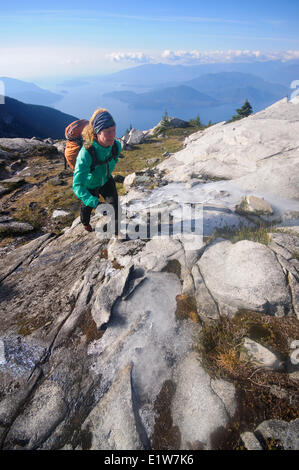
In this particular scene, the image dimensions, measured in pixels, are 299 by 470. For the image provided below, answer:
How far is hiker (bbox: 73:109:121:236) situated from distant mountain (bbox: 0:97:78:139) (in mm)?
161600

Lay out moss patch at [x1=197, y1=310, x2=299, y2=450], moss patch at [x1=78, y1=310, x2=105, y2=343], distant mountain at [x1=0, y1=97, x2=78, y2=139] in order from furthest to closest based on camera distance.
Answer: distant mountain at [x1=0, y1=97, x2=78, y2=139]
moss patch at [x1=78, y1=310, x2=105, y2=343]
moss patch at [x1=197, y1=310, x2=299, y2=450]

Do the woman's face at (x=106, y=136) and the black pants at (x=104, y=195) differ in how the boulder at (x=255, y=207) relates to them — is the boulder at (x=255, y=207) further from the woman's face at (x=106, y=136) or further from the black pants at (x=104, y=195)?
→ the woman's face at (x=106, y=136)

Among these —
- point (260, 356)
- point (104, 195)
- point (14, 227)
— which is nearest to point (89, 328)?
point (260, 356)

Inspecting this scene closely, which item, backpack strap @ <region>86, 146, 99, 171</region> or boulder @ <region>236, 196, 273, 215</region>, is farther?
boulder @ <region>236, 196, 273, 215</region>

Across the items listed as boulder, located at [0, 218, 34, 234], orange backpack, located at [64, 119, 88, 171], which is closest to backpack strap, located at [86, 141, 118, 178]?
orange backpack, located at [64, 119, 88, 171]

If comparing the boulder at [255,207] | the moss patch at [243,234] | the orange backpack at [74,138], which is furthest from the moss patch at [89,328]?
the boulder at [255,207]

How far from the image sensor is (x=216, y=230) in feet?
23.8

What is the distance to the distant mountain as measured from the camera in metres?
144

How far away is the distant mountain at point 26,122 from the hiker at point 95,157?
530 feet

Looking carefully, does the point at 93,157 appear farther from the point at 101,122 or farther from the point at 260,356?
the point at 260,356

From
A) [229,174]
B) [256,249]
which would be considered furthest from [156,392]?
[229,174]

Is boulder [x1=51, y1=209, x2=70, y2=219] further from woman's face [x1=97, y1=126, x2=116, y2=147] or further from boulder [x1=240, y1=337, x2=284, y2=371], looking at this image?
boulder [x1=240, y1=337, x2=284, y2=371]

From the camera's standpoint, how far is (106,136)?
17.6 ft

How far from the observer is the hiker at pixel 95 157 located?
5.32 meters
